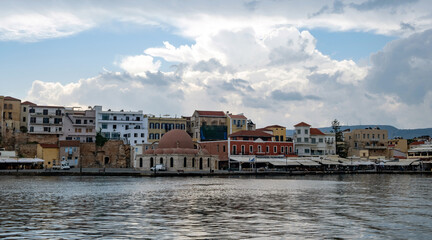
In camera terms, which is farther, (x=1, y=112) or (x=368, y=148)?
(x=368, y=148)

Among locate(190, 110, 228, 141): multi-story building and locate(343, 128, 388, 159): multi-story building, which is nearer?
locate(190, 110, 228, 141): multi-story building

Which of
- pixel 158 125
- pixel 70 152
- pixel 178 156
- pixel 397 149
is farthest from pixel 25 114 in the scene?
pixel 397 149

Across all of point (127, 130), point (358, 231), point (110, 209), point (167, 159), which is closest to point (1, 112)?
point (127, 130)

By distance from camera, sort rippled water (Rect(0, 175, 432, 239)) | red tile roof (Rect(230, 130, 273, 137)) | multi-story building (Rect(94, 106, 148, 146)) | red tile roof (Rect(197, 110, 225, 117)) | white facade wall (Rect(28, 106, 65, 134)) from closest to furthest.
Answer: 1. rippled water (Rect(0, 175, 432, 239))
2. white facade wall (Rect(28, 106, 65, 134))
3. red tile roof (Rect(230, 130, 273, 137))
4. multi-story building (Rect(94, 106, 148, 146))
5. red tile roof (Rect(197, 110, 225, 117))

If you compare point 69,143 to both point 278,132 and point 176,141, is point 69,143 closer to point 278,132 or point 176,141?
point 176,141

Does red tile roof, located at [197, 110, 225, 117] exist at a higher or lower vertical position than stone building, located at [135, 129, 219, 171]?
higher

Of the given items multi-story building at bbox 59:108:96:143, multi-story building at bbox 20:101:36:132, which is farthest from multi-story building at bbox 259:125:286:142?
multi-story building at bbox 20:101:36:132

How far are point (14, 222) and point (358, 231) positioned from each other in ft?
61.8

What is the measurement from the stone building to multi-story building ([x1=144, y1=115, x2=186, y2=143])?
48.9 ft

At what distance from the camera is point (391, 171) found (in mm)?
113438

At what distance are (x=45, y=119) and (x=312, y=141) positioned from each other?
2380 inches

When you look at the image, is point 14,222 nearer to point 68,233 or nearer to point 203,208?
point 68,233

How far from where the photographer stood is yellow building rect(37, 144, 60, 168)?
100 meters

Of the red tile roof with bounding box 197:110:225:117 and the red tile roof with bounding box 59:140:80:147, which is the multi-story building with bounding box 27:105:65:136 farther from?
the red tile roof with bounding box 197:110:225:117
